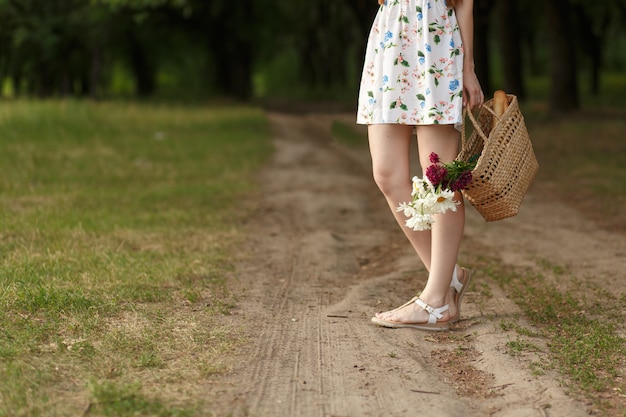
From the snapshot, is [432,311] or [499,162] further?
[432,311]

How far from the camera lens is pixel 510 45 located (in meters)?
22.6

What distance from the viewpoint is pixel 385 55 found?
441cm

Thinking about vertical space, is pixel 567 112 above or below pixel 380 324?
below

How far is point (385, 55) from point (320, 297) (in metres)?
1.48

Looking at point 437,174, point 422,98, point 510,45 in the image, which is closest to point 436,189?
point 437,174

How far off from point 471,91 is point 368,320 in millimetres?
1244

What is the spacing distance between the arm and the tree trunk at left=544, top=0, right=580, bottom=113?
54.8 ft

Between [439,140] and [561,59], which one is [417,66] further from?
[561,59]

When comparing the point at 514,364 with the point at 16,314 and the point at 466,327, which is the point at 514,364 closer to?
the point at 466,327

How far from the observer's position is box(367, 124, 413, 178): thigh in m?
4.44

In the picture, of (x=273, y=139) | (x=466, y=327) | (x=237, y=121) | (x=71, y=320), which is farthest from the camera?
(x=237, y=121)

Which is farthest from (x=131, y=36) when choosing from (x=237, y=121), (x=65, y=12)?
(x=237, y=121)

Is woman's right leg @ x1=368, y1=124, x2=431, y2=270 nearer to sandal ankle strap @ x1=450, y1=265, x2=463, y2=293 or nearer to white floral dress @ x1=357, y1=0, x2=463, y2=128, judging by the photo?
white floral dress @ x1=357, y1=0, x2=463, y2=128

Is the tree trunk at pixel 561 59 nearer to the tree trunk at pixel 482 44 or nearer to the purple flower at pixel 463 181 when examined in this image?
the tree trunk at pixel 482 44
